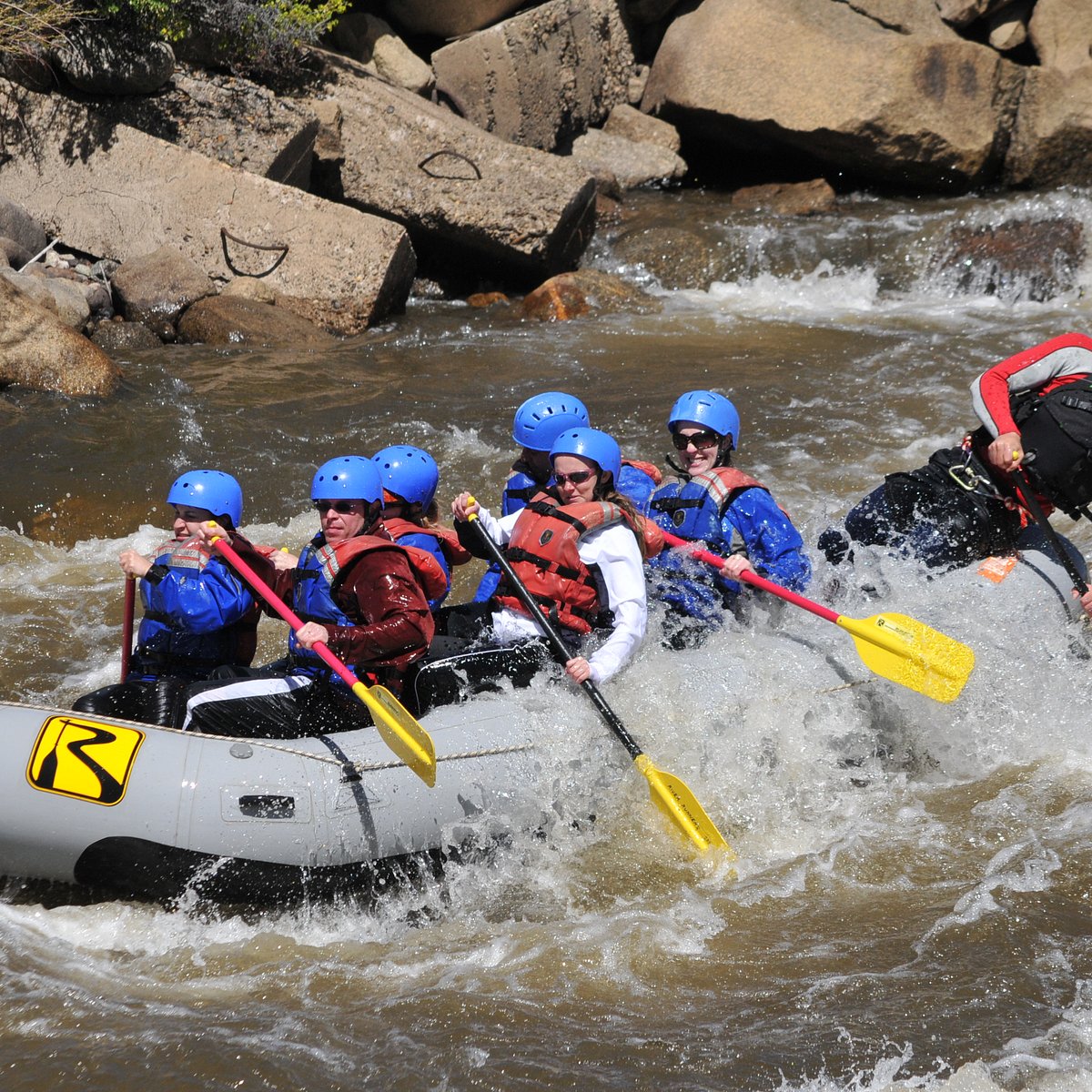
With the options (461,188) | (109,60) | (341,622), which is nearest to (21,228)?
(109,60)

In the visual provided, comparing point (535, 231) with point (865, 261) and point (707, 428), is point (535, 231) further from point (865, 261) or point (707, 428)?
point (707, 428)

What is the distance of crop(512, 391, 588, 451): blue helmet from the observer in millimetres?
4965

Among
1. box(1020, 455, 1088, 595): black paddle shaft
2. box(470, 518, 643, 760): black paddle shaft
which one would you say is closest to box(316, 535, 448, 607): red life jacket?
box(470, 518, 643, 760): black paddle shaft

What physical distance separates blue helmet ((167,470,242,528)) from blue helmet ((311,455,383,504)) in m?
0.48

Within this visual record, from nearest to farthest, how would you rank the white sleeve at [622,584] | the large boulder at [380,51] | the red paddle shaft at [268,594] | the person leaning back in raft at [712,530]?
the red paddle shaft at [268,594]
the white sleeve at [622,584]
the person leaning back in raft at [712,530]
the large boulder at [380,51]

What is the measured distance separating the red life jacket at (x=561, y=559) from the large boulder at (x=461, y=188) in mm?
7361

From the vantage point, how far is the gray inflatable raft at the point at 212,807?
145 inches

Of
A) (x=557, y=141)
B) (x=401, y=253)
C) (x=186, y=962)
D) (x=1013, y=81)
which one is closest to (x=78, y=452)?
(x=401, y=253)

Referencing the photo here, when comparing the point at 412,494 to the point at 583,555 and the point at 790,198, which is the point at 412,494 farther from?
the point at 790,198

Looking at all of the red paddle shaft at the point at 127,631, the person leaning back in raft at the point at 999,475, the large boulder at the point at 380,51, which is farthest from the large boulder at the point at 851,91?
the red paddle shaft at the point at 127,631

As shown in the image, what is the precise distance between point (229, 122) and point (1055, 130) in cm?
873

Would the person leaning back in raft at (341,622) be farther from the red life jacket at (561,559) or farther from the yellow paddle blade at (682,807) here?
the yellow paddle blade at (682,807)

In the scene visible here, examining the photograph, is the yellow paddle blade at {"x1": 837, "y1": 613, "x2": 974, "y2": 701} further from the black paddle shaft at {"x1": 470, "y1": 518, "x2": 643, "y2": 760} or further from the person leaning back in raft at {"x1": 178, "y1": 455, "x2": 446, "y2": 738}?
the person leaning back in raft at {"x1": 178, "y1": 455, "x2": 446, "y2": 738}

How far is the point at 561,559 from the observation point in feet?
14.2
